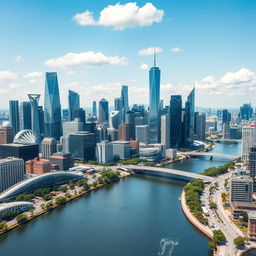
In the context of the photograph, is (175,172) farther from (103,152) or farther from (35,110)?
(35,110)

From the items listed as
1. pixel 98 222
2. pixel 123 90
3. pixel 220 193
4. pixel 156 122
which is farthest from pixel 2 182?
pixel 123 90

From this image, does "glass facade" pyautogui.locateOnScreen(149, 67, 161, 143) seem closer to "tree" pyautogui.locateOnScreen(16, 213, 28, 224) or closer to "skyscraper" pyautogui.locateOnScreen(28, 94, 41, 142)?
"skyscraper" pyautogui.locateOnScreen(28, 94, 41, 142)

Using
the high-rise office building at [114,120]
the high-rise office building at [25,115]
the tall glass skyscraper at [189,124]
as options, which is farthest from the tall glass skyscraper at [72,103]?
the tall glass skyscraper at [189,124]

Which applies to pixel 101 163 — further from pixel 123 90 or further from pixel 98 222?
pixel 123 90

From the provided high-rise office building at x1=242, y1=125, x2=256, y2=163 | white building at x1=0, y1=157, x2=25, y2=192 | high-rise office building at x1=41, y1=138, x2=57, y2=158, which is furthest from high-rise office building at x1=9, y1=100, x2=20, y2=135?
high-rise office building at x1=242, y1=125, x2=256, y2=163

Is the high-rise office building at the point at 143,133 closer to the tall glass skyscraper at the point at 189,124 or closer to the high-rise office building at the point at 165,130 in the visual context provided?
the high-rise office building at the point at 165,130

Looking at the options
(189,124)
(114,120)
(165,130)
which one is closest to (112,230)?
(165,130)
